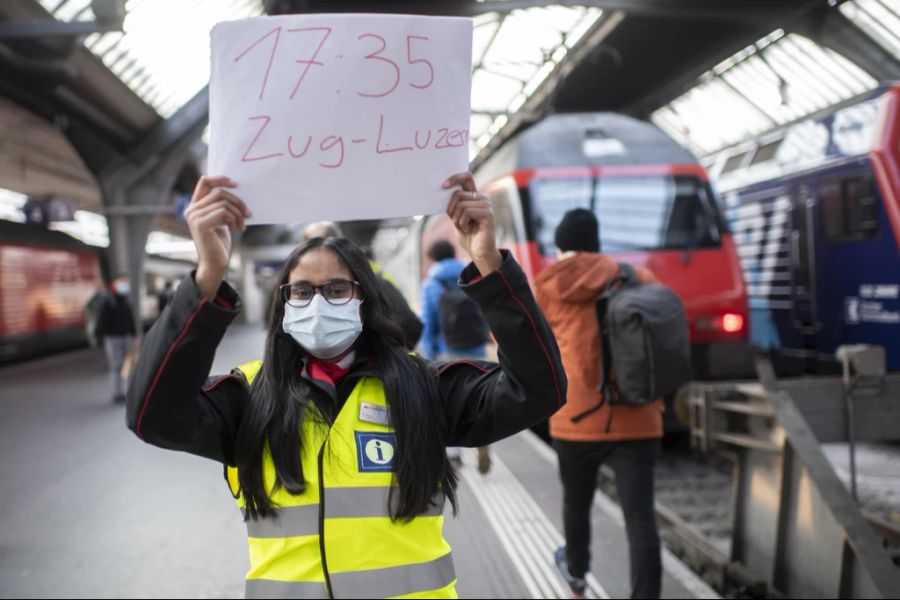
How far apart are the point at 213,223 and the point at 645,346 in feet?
6.19

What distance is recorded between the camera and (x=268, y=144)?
132cm

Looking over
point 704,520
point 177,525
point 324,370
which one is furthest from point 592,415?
point 704,520

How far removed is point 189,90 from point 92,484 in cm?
243

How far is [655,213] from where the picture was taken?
5648 mm

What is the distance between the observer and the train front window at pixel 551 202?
5.61m

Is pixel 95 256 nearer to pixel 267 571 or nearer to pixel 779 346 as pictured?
pixel 779 346

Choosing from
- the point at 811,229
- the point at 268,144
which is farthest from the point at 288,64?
the point at 811,229

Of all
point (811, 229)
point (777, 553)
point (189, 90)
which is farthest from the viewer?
point (811, 229)

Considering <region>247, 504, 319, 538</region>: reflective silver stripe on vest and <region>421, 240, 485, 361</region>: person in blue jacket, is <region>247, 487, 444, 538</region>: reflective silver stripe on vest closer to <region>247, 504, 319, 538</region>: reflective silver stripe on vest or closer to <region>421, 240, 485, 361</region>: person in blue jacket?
<region>247, 504, 319, 538</region>: reflective silver stripe on vest

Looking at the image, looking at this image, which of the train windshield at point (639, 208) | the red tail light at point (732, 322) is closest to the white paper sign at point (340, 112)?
the train windshield at point (639, 208)

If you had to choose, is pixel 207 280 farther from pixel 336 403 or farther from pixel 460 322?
pixel 460 322

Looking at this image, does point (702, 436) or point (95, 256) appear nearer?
point (702, 436)

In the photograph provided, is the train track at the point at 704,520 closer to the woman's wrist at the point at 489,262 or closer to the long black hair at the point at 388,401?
the long black hair at the point at 388,401

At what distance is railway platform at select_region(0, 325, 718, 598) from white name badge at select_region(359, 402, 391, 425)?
0.83 metres
